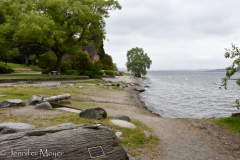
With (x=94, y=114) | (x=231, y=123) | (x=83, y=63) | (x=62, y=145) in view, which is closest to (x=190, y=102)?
(x=231, y=123)

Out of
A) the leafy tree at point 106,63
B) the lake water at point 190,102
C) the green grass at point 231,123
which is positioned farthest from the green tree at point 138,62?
the green grass at point 231,123

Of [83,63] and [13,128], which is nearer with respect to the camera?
[13,128]

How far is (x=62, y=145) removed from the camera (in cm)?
470

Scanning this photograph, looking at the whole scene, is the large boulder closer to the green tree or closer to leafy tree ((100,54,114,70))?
leafy tree ((100,54,114,70))

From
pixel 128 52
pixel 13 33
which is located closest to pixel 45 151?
pixel 13 33

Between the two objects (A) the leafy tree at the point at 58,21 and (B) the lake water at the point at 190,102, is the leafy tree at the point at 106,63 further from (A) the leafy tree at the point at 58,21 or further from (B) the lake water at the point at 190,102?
(A) the leafy tree at the point at 58,21

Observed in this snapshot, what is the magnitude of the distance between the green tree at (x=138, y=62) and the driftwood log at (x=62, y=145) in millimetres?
80855

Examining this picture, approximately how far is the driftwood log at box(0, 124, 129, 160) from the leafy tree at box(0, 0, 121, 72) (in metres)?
26.5

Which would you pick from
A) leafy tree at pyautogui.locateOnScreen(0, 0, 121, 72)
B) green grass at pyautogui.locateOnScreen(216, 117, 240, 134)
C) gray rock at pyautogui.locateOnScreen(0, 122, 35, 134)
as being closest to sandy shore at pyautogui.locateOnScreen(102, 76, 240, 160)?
green grass at pyautogui.locateOnScreen(216, 117, 240, 134)

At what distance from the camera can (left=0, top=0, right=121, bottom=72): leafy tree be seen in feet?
99.6

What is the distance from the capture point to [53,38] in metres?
31.7

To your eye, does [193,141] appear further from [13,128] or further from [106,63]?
[106,63]

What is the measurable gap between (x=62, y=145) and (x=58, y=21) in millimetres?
31996

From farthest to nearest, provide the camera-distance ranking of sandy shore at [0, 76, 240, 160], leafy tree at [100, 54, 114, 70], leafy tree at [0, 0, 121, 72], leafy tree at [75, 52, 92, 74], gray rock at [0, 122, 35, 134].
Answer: leafy tree at [100, 54, 114, 70], leafy tree at [75, 52, 92, 74], leafy tree at [0, 0, 121, 72], sandy shore at [0, 76, 240, 160], gray rock at [0, 122, 35, 134]
